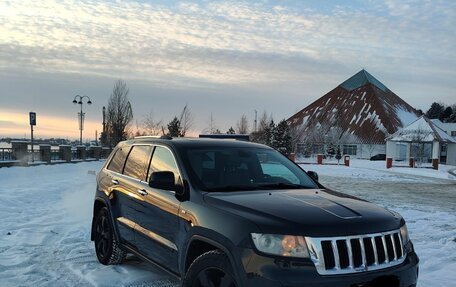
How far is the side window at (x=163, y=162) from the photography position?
486 cm

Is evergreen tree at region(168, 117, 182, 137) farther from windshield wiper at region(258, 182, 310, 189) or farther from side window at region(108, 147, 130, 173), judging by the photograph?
windshield wiper at region(258, 182, 310, 189)

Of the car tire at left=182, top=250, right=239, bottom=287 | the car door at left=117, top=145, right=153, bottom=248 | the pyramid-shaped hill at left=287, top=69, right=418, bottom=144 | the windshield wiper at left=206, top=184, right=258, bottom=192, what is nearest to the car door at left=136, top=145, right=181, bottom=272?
the car door at left=117, top=145, right=153, bottom=248

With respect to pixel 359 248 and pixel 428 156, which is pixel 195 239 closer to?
pixel 359 248

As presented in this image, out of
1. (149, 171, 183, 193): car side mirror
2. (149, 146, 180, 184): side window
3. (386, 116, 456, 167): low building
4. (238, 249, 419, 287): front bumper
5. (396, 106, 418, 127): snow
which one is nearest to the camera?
(238, 249, 419, 287): front bumper

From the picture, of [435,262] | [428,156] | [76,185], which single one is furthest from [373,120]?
[435,262]

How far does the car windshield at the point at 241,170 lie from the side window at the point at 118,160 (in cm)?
170

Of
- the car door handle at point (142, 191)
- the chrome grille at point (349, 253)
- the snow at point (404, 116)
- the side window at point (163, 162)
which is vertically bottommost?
the chrome grille at point (349, 253)

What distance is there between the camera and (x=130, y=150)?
6.23 meters

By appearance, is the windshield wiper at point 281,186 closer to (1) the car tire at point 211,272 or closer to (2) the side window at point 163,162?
(2) the side window at point 163,162

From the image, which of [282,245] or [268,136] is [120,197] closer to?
[282,245]

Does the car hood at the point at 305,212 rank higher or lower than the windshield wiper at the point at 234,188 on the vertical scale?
lower

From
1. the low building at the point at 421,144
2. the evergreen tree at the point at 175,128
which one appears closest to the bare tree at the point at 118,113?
the evergreen tree at the point at 175,128

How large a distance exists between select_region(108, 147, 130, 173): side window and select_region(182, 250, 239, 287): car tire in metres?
2.66

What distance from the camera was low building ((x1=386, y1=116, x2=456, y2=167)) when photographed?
2047 inches
